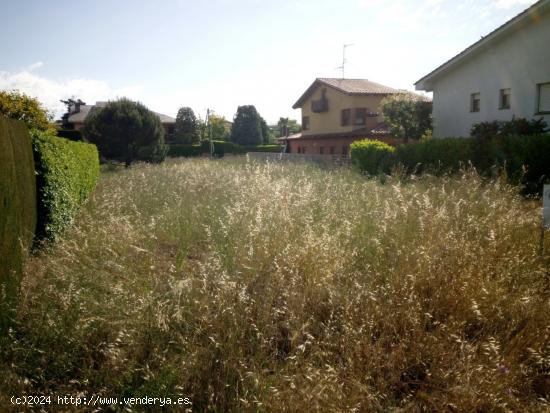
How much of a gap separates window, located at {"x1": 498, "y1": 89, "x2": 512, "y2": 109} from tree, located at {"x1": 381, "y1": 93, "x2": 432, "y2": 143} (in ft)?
16.9

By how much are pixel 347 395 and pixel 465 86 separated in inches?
695

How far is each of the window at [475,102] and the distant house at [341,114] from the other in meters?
7.75

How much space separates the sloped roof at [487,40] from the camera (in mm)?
12511

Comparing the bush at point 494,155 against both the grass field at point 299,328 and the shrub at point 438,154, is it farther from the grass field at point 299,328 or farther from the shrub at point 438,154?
the grass field at point 299,328

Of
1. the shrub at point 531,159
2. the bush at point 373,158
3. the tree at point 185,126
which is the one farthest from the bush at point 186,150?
the shrub at point 531,159

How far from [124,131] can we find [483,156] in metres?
18.3

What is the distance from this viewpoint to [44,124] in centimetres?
1762

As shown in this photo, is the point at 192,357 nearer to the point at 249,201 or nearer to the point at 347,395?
the point at 347,395

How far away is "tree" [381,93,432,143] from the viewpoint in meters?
20.0

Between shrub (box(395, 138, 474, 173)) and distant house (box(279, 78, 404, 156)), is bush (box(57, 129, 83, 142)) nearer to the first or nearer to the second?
shrub (box(395, 138, 474, 173))

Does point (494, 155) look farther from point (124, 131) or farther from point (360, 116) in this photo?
point (124, 131)

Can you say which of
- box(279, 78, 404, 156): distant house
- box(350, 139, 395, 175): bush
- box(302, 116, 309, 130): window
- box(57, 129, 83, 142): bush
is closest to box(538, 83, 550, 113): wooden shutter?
box(350, 139, 395, 175): bush

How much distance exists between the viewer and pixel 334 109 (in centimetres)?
2880

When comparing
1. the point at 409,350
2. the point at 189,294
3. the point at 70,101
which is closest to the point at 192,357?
the point at 189,294
